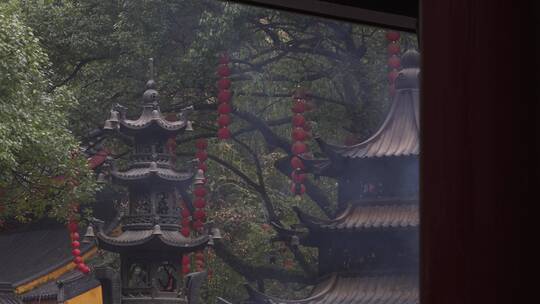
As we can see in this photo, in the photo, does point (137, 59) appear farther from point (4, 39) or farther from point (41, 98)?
point (4, 39)

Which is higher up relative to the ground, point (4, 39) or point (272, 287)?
point (4, 39)

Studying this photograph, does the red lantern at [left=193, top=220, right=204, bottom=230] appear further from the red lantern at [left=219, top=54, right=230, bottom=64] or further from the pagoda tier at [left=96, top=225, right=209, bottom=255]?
the red lantern at [left=219, top=54, right=230, bottom=64]

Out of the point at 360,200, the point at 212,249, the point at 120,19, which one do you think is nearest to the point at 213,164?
the point at 212,249

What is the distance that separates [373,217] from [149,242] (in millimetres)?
3717

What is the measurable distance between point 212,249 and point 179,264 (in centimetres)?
251

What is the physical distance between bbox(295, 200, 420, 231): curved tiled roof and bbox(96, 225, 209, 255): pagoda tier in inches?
121

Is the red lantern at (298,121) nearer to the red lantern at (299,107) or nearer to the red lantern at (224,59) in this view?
the red lantern at (299,107)

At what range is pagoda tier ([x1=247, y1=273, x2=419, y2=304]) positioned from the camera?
992 cm

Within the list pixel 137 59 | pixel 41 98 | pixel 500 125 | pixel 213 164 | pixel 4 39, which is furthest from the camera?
pixel 213 164

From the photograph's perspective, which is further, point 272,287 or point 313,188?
point 272,287

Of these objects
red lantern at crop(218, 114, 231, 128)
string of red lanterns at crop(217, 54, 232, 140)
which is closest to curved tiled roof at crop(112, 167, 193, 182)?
string of red lanterns at crop(217, 54, 232, 140)

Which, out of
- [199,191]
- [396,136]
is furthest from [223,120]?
[396,136]

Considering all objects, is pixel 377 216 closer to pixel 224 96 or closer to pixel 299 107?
pixel 299 107

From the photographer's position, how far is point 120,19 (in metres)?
15.8
